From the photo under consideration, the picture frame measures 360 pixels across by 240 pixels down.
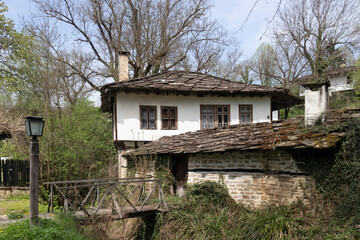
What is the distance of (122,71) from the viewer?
15680 mm

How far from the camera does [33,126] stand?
548 cm

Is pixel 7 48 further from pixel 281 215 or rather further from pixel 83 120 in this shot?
pixel 281 215

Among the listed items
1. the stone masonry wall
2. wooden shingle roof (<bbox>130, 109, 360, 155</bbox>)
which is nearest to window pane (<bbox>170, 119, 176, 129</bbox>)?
wooden shingle roof (<bbox>130, 109, 360, 155</bbox>)

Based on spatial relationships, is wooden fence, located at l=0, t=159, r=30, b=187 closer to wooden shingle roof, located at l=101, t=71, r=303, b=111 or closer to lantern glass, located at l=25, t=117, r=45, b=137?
wooden shingle roof, located at l=101, t=71, r=303, b=111

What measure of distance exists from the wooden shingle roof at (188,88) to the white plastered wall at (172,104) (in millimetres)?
346

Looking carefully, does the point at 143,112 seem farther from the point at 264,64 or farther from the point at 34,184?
the point at 264,64

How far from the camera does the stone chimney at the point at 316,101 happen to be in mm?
7645

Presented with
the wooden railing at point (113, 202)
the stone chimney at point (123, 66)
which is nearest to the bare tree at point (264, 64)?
the stone chimney at point (123, 66)

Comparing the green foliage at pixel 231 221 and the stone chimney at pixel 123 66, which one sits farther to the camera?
the stone chimney at pixel 123 66

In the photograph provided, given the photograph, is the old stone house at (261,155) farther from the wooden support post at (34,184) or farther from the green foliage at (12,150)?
the green foliage at (12,150)

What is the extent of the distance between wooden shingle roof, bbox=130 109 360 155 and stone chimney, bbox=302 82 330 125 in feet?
0.83

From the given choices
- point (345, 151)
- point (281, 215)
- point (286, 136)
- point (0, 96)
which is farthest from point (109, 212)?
point (0, 96)

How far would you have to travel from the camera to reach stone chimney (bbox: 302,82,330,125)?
25.1 ft

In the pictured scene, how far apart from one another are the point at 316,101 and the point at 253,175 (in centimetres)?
261
